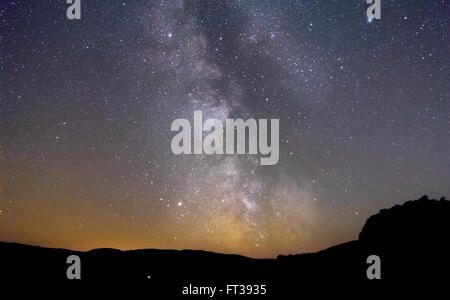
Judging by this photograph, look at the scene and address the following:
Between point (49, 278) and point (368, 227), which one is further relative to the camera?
point (368, 227)

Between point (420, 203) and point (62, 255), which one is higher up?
point (420, 203)

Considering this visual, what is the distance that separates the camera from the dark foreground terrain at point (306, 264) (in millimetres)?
23562

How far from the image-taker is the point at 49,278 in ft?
99.3

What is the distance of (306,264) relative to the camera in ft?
101

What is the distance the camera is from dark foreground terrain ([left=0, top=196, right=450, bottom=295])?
928 inches
